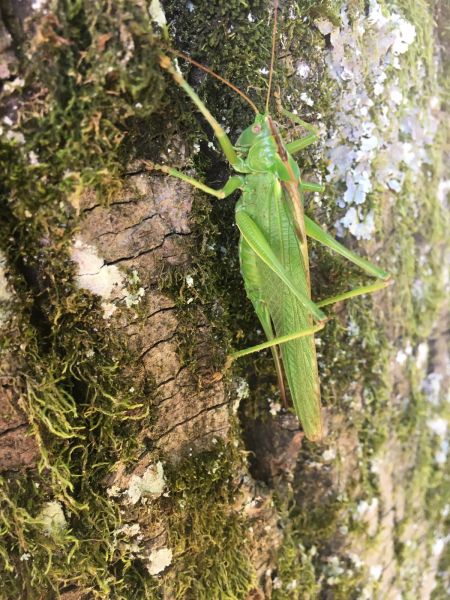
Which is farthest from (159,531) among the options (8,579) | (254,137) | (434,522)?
(434,522)

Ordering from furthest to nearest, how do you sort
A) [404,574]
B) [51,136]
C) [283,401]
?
[404,574] → [283,401] → [51,136]

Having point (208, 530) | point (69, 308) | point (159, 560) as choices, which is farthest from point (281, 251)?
point (159, 560)

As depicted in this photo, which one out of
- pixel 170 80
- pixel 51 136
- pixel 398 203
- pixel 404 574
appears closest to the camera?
pixel 51 136

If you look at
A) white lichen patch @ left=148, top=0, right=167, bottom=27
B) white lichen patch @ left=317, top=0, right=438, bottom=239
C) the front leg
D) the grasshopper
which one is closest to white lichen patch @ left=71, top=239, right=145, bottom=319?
the front leg

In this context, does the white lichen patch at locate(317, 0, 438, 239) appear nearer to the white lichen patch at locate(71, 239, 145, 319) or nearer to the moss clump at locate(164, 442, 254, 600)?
the white lichen patch at locate(71, 239, 145, 319)

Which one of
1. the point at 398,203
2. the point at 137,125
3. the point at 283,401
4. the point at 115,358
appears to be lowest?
the point at 283,401

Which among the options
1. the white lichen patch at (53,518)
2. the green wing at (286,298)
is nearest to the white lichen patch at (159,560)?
the white lichen patch at (53,518)

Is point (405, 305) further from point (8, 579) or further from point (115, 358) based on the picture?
point (8, 579)

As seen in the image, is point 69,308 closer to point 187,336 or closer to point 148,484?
point 187,336
